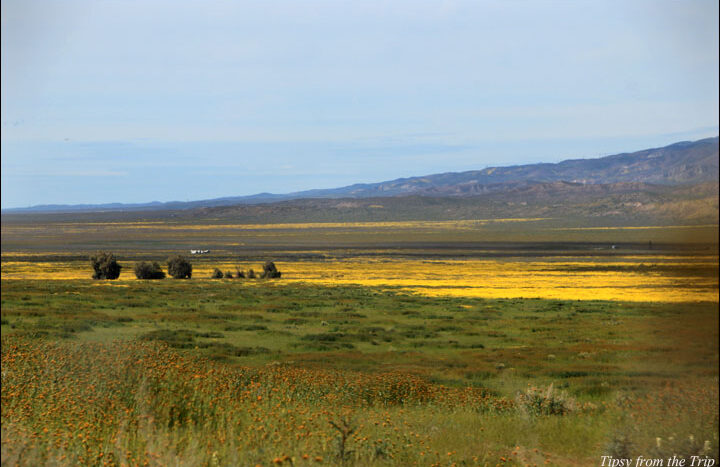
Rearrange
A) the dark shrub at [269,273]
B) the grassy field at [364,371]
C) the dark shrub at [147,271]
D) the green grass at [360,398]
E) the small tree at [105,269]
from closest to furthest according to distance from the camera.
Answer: the green grass at [360,398] < the grassy field at [364,371] < the dark shrub at [147,271] < the small tree at [105,269] < the dark shrub at [269,273]

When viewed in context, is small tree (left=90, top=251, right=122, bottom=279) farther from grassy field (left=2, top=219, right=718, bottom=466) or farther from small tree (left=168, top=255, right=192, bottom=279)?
grassy field (left=2, top=219, right=718, bottom=466)

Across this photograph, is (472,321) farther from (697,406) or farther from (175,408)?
(697,406)

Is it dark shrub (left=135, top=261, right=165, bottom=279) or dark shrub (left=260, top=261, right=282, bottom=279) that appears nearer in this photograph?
dark shrub (left=135, top=261, right=165, bottom=279)

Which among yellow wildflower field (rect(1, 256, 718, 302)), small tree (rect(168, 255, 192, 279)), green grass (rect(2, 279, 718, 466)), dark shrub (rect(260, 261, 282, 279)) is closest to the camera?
green grass (rect(2, 279, 718, 466))

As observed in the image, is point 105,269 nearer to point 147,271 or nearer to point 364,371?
point 147,271

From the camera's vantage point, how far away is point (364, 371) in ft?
48.8

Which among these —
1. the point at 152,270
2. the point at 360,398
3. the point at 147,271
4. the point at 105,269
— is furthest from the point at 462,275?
the point at 360,398

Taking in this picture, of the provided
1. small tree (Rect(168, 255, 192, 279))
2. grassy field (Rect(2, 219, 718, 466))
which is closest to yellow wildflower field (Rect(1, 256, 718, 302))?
grassy field (Rect(2, 219, 718, 466))

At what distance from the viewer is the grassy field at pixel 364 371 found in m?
4.82

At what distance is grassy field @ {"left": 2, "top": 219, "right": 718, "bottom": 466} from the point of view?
4820 mm

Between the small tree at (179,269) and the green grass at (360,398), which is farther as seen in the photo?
the small tree at (179,269)

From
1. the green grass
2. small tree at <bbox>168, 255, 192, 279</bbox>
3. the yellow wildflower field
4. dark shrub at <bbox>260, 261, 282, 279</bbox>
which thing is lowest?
the yellow wildflower field

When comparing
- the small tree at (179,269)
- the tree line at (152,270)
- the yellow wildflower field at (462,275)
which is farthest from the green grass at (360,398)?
the small tree at (179,269)

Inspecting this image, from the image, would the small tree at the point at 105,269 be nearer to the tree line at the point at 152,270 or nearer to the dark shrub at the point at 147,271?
the tree line at the point at 152,270
